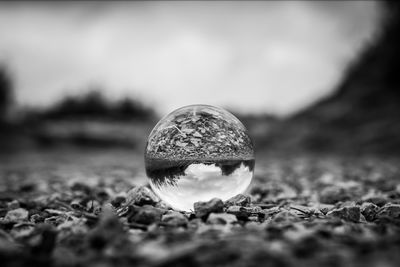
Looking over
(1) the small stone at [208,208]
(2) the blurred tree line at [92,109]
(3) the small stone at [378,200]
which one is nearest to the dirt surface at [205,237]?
(1) the small stone at [208,208]

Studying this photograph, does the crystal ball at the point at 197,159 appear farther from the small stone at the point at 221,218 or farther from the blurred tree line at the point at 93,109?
the blurred tree line at the point at 93,109

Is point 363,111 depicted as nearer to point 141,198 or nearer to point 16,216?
point 141,198

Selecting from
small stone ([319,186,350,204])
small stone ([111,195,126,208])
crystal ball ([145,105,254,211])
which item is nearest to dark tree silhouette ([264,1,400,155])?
small stone ([319,186,350,204])

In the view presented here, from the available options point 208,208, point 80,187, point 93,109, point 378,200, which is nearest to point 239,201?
point 208,208

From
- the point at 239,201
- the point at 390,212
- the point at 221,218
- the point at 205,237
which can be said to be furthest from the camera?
the point at 239,201

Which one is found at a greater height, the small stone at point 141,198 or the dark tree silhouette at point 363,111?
the dark tree silhouette at point 363,111

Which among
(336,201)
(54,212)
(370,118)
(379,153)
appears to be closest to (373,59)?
(370,118)

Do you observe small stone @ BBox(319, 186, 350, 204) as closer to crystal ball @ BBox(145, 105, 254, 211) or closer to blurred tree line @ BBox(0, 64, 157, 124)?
crystal ball @ BBox(145, 105, 254, 211)
